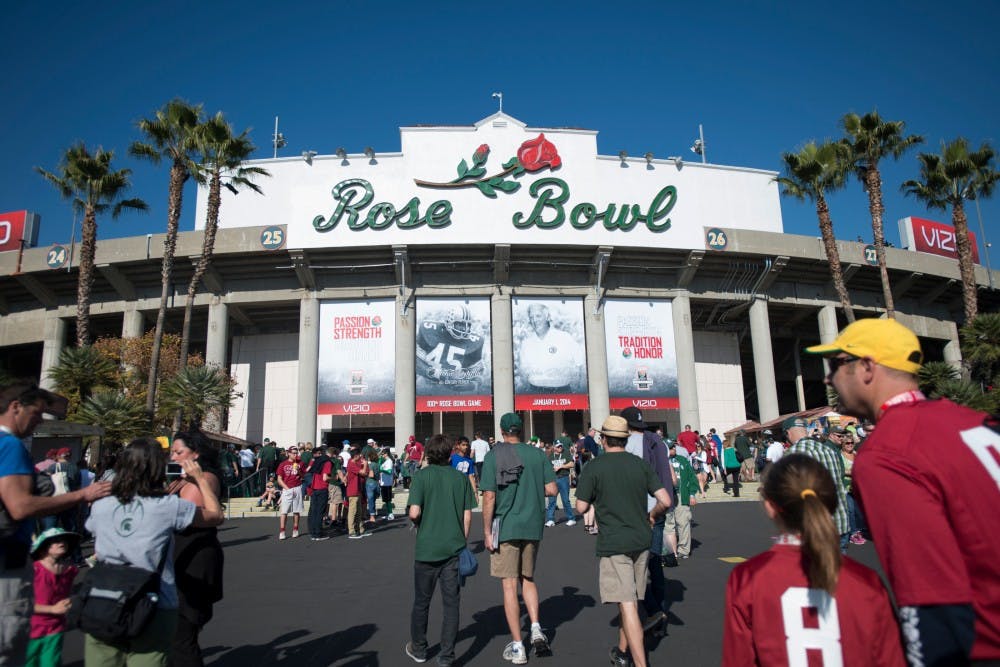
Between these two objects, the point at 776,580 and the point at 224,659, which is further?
the point at 224,659

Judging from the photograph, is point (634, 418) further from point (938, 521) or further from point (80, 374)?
point (80, 374)

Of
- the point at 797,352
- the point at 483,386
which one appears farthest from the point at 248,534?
the point at 797,352

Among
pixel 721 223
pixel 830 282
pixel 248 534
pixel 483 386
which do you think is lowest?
pixel 248 534

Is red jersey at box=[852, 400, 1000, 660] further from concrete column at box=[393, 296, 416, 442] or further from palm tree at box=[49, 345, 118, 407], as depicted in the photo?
concrete column at box=[393, 296, 416, 442]

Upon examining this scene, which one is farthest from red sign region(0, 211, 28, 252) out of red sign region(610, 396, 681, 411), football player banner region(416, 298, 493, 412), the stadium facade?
red sign region(610, 396, 681, 411)

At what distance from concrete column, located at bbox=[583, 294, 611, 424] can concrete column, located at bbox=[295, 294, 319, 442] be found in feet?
41.9

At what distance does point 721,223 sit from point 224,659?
31.1 m

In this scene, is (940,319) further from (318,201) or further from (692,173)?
(318,201)

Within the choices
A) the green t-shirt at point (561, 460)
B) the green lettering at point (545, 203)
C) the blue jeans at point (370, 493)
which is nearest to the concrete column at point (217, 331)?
the green lettering at point (545, 203)

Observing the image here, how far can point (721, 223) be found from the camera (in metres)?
31.7

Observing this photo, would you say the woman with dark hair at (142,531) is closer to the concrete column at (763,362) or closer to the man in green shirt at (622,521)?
the man in green shirt at (622,521)

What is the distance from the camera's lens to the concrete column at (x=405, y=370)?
27.4m

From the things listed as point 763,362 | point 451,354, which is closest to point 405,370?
point 451,354

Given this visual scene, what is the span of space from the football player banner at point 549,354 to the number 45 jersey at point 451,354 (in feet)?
6.19
